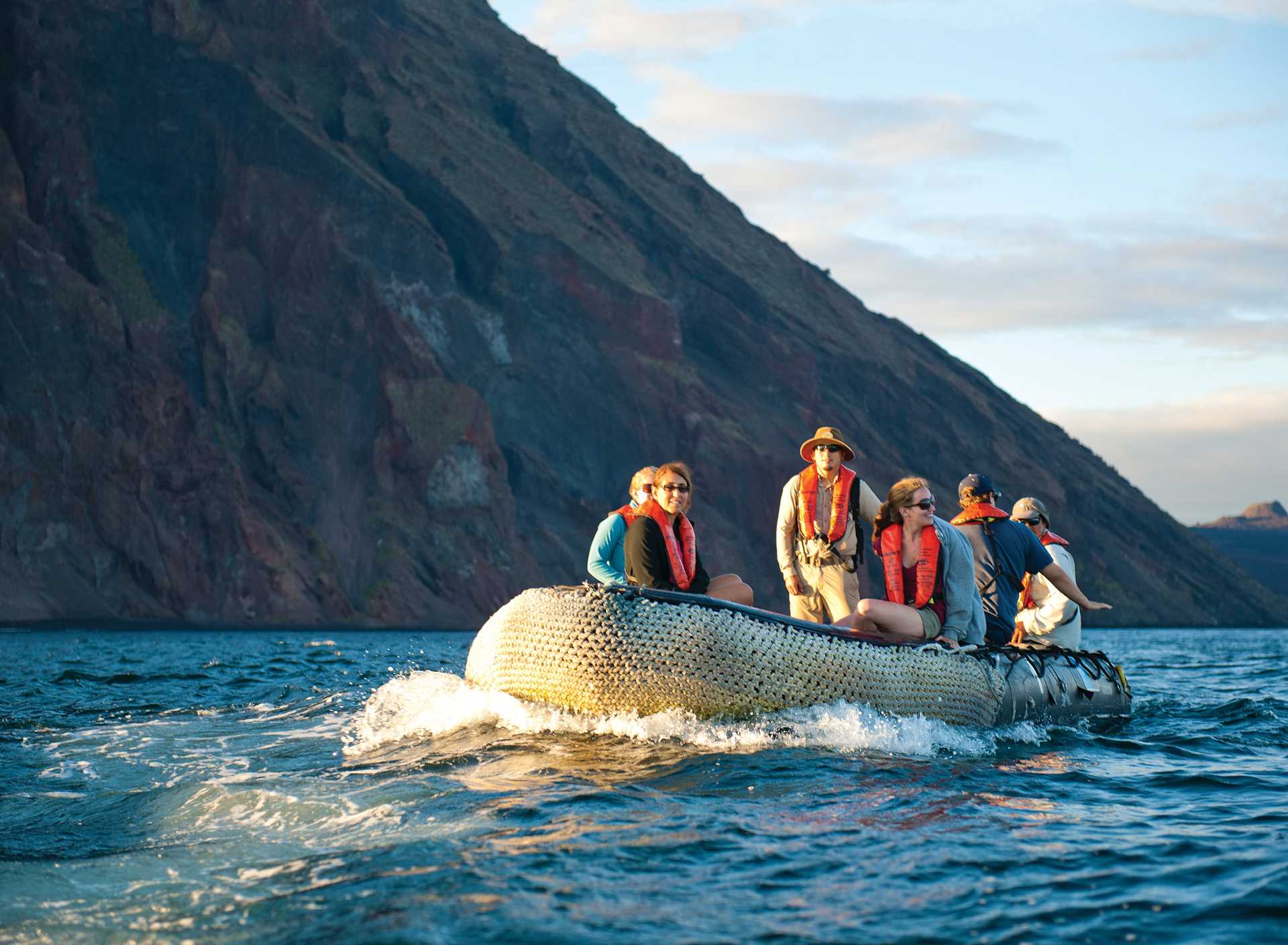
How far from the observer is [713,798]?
25.9 feet

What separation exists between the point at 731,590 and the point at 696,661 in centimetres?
211

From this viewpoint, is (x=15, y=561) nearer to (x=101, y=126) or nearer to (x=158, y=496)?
(x=158, y=496)

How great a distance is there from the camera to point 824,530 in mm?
11711

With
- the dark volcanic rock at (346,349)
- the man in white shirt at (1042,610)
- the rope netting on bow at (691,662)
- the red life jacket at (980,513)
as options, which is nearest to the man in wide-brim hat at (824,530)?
the red life jacket at (980,513)

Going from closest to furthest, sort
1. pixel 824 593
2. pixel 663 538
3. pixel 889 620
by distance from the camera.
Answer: pixel 889 620 → pixel 663 538 → pixel 824 593

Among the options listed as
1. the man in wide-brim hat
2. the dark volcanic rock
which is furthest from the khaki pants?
the dark volcanic rock

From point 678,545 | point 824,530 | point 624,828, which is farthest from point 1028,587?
point 624,828

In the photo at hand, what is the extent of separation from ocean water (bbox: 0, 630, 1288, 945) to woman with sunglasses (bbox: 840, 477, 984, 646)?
0.82 meters

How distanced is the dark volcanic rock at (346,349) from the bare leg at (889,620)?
41414mm

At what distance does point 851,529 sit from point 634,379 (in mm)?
54836

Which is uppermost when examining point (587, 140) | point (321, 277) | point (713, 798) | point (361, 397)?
point (587, 140)

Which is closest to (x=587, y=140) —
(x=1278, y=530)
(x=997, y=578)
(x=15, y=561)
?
(x=15, y=561)

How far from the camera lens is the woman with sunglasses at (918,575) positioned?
33.7 feet

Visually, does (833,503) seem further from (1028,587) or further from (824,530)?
(1028,587)
